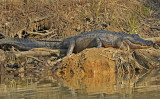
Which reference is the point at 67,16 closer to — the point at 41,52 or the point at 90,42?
the point at 90,42

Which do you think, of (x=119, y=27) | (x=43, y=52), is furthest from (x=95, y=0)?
(x=43, y=52)

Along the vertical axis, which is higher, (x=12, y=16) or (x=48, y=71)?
(x=12, y=16)

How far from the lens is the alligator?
8.99 metres

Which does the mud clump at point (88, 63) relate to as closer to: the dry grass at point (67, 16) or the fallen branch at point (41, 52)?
the fallen branch at point (41, 52)

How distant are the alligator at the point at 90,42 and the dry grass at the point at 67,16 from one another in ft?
3.43

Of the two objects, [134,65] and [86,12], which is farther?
[86,12]

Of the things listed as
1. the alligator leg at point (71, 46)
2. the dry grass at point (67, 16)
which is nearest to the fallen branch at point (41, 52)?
the alligator leg at point (71, 46)

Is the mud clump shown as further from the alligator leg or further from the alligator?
the alligator leg

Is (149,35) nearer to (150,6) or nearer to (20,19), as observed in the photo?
(150,6)

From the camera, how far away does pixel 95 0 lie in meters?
12.5

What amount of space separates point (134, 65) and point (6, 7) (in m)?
5.89

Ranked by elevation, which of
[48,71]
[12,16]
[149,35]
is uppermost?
[12,16]

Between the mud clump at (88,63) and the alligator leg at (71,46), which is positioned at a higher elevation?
the alligator leg at (71,46)

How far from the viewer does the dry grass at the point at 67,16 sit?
37.0 feet
